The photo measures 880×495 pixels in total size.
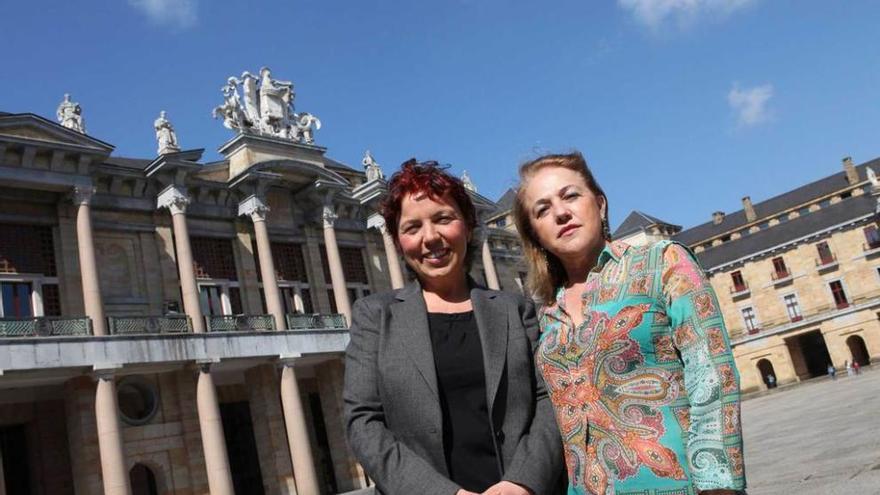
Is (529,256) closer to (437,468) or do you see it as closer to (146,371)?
(437,468)

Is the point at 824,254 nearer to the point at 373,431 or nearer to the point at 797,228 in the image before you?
the point at 797,228

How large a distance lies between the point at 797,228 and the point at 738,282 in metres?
6.75

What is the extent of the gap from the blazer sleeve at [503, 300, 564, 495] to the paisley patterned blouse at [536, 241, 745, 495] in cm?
9

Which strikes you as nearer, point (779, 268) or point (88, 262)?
point (88, 262)

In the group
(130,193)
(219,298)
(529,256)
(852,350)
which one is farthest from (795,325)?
(529,256)

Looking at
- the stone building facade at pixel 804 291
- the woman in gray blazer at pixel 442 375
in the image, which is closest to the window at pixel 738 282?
the stone building facade at pixel 804 291

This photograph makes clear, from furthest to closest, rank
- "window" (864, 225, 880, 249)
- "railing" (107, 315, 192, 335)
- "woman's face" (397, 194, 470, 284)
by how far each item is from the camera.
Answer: "window" (864, 225, 880, 249) < "railing" (107, 315, 192, 335) < "woman's face" (397, 194, 470, 284)

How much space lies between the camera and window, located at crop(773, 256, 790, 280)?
61.8 metres

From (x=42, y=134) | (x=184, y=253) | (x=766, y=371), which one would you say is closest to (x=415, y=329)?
(x=42, y=134)

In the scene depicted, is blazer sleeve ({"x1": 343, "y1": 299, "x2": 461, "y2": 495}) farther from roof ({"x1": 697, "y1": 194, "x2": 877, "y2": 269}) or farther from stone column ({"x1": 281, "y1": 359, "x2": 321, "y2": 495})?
roof ({"x1": 697, "y1": 194, "x2": 877, "y2": 269})

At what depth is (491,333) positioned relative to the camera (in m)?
3.78

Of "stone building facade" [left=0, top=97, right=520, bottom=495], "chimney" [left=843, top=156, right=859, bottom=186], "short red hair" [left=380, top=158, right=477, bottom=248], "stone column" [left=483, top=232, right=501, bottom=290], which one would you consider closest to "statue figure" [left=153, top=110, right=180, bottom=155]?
"stone building facade" [left=0, top=97, right=520, bottom=495]

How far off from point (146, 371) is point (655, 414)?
80.6 ft

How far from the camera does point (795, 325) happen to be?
6088 cm
